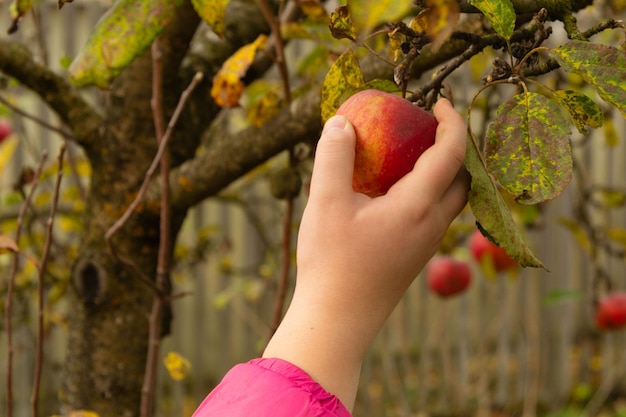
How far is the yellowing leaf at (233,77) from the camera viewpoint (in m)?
1.04

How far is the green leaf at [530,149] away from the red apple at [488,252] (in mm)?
1582

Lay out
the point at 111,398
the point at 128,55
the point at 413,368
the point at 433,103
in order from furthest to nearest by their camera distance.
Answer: the point at 413,368 < the point at 111,398 < the point at 128,55 < the point at 433,103

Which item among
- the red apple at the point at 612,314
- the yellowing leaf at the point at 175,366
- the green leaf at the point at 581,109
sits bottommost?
the red apple at the point at 612,314

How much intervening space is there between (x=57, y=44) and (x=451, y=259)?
7.86 ft

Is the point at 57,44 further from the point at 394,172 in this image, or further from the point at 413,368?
the point at 394,172

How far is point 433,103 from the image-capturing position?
27.6 inches

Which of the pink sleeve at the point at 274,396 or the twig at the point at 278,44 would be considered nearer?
the pink sleeve at the point at 274,396

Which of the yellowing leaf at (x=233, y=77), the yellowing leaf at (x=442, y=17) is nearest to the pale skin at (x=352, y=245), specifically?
the yellowing leaf at (x=442, y=17)

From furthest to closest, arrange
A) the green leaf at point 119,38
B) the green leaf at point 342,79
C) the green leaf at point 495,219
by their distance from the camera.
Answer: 1. the green leaf at point 119,38
2. the green leaf at point 342,79
3. the green leaf at point 495,219

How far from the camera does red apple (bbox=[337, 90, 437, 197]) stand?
640 millimetres

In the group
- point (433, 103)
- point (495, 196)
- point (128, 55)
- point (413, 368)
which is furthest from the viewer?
point (413, 368)

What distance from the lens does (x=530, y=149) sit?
1.92 feet

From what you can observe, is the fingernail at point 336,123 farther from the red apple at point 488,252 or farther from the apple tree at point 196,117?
the red apple at point 488,252

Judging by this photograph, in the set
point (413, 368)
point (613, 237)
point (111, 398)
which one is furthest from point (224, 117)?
point (413, 368)
